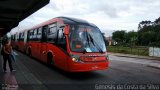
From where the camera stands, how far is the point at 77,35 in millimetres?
12375

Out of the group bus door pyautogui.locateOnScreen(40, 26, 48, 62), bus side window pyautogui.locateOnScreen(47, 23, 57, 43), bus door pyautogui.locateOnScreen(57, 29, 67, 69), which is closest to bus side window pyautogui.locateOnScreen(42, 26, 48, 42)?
bus door pyautogui.locateOnScreen(40, 26, 48, 62)

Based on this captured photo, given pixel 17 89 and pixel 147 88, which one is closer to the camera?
pixel 17 89

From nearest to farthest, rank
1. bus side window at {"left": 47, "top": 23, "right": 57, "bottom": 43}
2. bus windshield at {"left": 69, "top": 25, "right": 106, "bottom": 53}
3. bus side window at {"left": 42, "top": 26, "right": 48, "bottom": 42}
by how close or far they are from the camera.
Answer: bus windshield at {"left": 69, "top": 25, "right": 106, "bottom": 53} < bus side window at {"left": 47, "top": 23, "right": 57, "bottom": 43} < bus side window at {"left": 42, "top": 26, "right": 48, "bottom": 42}

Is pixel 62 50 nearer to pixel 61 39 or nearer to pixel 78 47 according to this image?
pixel 61 39

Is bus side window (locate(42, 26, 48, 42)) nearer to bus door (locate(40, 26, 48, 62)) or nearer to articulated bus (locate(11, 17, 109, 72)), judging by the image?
bus door (locate(40, 26, 48, 62))

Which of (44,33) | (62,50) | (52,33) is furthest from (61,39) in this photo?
(44,33)

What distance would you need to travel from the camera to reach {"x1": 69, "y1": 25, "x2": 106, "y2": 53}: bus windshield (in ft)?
39.7

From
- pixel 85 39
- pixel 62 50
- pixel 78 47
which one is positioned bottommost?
pixel 62 50

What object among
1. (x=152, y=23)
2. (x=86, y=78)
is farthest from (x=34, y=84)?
(x=152, y=23)

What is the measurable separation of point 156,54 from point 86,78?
77.7 ft

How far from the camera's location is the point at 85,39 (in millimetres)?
12336

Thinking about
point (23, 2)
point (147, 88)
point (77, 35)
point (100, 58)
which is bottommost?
point (147, 88)

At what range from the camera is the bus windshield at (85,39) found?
39.7 ft

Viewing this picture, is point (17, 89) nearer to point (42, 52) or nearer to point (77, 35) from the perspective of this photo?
point (77, 35)
